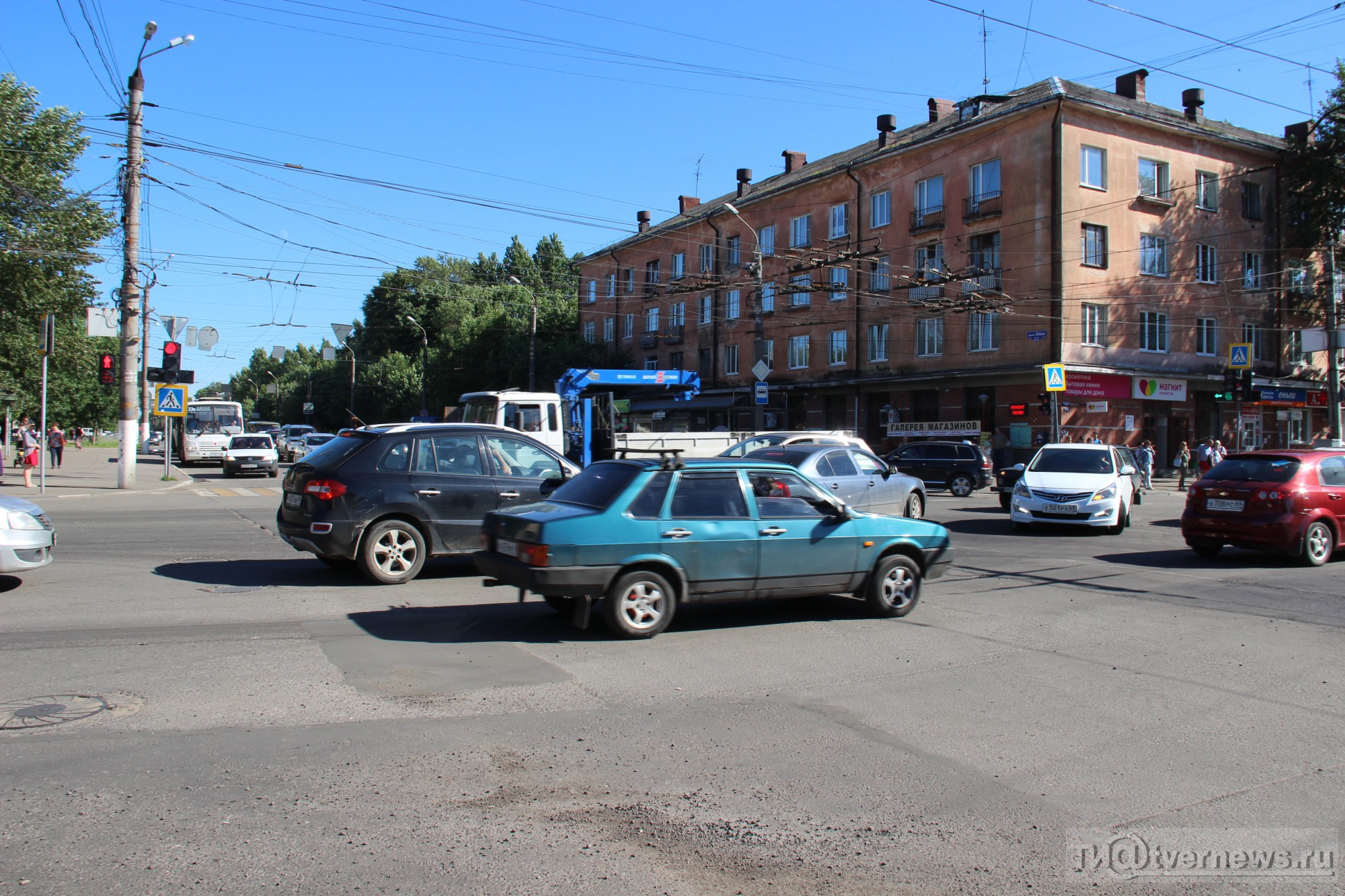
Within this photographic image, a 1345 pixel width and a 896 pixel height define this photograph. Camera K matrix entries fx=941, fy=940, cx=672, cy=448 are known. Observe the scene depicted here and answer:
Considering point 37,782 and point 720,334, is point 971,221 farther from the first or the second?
point 37,782

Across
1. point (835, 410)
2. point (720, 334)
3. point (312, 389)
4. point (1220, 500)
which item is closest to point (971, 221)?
point (835, 410)

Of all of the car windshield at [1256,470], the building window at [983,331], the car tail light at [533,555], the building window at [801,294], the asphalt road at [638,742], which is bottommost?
the asphalt road at [638,742]

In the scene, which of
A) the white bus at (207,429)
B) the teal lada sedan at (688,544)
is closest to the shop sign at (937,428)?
the white bus at (207,429)

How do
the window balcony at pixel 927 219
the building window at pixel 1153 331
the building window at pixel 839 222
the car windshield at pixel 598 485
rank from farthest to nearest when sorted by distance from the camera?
the building window at pixel 839 222
the window balcony at pixel 927 219
the building window at pixel 1153 331
the car windshield at pixel 598 485

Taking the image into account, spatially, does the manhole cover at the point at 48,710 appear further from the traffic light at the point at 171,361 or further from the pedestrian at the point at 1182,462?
the pedestrian at the point at 1182,462

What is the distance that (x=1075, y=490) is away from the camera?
54.6 feet

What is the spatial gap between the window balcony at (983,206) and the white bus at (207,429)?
30.1m

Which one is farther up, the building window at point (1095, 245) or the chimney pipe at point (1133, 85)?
the chimney pipe at point (1133, 85)

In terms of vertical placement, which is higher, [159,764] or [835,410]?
[835,410]

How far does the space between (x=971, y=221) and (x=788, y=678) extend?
32.7m

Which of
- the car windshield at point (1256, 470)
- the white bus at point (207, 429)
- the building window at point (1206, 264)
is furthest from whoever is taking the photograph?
the white bus at point (207, 429)

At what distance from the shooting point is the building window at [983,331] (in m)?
34.8

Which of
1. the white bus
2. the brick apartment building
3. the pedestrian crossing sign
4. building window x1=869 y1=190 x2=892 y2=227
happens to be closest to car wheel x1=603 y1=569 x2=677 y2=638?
the brick apartment building

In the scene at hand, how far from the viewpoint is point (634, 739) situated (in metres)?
5.08
